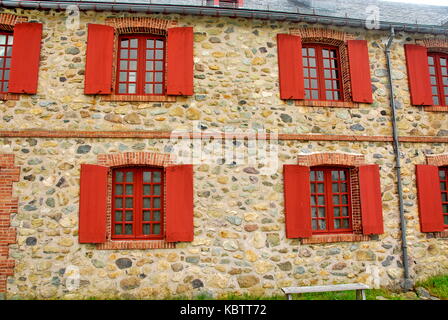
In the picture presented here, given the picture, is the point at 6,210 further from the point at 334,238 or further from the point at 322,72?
the point at 322,72

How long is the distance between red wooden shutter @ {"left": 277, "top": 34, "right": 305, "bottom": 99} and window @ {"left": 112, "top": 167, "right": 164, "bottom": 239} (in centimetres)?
322

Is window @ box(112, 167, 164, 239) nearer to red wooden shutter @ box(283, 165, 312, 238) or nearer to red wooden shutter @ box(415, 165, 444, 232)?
red wooden shutter @ box(283, 165, 312, 238)

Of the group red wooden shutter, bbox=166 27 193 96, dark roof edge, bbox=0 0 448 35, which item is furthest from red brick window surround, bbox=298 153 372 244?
dark roof edge, bbox=0 0 448 35

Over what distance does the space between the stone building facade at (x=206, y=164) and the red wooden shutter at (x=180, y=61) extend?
177 mm

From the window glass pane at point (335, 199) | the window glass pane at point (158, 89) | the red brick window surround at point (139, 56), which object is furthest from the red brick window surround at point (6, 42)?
the window glass pane at point (335, 199)

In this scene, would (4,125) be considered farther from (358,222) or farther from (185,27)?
(358,222)

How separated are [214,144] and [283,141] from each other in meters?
1.44

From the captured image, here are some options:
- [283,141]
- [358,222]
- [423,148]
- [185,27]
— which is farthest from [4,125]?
[423,148]

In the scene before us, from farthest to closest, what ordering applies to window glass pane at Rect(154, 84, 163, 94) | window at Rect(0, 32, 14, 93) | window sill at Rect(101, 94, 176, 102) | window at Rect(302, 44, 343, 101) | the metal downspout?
window at Rect(302, 44, 343, 101), window glass pane at Rect(154, 84, 163, 94), the metal downspout, window at Rect(0, 32, 14, 93), window sill at Rect(101, 94, 176, 102)

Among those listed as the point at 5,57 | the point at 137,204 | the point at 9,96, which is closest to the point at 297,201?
the point at 137,204

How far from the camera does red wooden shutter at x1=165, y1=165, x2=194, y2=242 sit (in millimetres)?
6062

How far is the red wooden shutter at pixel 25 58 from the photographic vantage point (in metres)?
6.22

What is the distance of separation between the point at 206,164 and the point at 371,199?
11.6 feet

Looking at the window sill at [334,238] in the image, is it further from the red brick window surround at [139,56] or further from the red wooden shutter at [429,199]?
the red brick window surround at [139,56]
